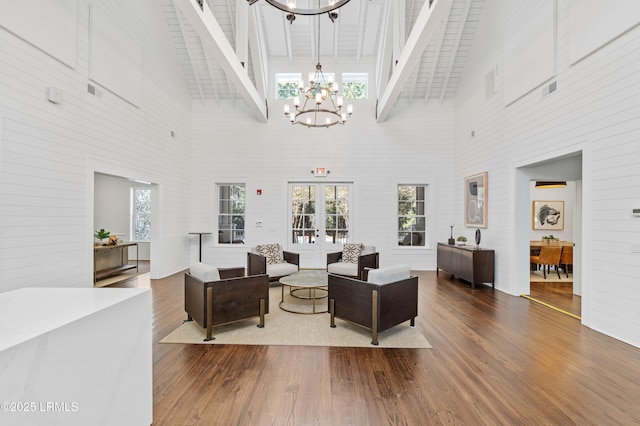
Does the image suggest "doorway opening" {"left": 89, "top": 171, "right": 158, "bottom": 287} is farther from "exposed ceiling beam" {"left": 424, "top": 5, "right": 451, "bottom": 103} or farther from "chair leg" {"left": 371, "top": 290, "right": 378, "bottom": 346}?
"exposed ceiling beam" {"left": 424, "top": 5, "right": 451, "bottom": 103}

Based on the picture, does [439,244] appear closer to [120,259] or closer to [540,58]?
[540,58]

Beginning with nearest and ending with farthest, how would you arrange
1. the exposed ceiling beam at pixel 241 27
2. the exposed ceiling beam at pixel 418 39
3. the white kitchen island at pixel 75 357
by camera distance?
the white kitchen island at pixel 75 357 → the exposed ceiling beam at pixel 418 39 → the exposed ceiling beam at pixel 241 27

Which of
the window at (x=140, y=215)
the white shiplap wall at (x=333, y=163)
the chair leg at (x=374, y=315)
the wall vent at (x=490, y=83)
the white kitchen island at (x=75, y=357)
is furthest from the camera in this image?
the window at (x=140, y=215)

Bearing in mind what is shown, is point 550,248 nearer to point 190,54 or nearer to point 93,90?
point 93,90

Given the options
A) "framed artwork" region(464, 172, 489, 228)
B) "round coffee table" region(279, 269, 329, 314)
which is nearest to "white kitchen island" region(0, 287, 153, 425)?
"round coffee table" region(279, 269, 329, 314)

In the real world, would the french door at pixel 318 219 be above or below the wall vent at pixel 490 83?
below

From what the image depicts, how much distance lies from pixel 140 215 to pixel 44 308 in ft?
28.0

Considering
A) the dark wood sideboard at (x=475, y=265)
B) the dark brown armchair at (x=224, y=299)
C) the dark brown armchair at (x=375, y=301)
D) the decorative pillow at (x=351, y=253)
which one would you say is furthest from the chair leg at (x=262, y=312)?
the dark wood sideboard at (x=475, y=265)

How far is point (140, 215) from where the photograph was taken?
8859mm

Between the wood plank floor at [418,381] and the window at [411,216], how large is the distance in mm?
3986

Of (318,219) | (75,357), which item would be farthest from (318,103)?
(75,357)

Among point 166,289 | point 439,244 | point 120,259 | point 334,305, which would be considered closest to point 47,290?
point 334,305

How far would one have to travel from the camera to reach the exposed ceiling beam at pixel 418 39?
343 cm

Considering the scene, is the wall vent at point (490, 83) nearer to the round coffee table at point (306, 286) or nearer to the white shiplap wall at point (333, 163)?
the white shiplap wall at point (333, 163)
